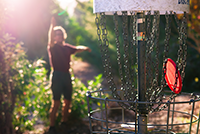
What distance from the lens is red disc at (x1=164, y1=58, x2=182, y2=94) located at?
1.37 metres

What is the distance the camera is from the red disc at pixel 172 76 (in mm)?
1374

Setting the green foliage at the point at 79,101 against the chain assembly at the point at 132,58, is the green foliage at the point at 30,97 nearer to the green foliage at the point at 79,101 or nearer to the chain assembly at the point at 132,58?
the green foliage at the point at 79,101

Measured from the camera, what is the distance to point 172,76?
1.44 metres

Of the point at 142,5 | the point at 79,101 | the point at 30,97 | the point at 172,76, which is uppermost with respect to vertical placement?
the point at 142,5

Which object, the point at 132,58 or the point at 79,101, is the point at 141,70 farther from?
the point at 79,101

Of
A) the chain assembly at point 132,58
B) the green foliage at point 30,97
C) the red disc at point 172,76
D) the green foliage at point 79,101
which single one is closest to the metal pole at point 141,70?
the chain assembly at point 132,58

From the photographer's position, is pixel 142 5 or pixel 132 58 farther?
pixel 132 58

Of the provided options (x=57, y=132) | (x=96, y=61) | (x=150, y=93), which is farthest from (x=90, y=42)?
(x=150, y=93)

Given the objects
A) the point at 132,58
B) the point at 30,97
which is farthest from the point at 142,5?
the point at 30,97

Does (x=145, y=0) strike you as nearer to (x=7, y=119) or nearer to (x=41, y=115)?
(x=7, y=119)

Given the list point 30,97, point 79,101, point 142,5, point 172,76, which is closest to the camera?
point 142,5

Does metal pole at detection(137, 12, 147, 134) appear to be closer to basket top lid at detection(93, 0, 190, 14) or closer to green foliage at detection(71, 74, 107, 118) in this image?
basket top lid at detection(93, 0, 190, 14)

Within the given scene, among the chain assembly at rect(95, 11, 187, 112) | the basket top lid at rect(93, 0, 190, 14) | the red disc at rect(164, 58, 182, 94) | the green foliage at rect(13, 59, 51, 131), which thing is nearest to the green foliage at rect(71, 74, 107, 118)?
the green foliage at rect(13, 59, 51, 131)

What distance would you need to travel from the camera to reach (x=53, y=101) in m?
4.02
